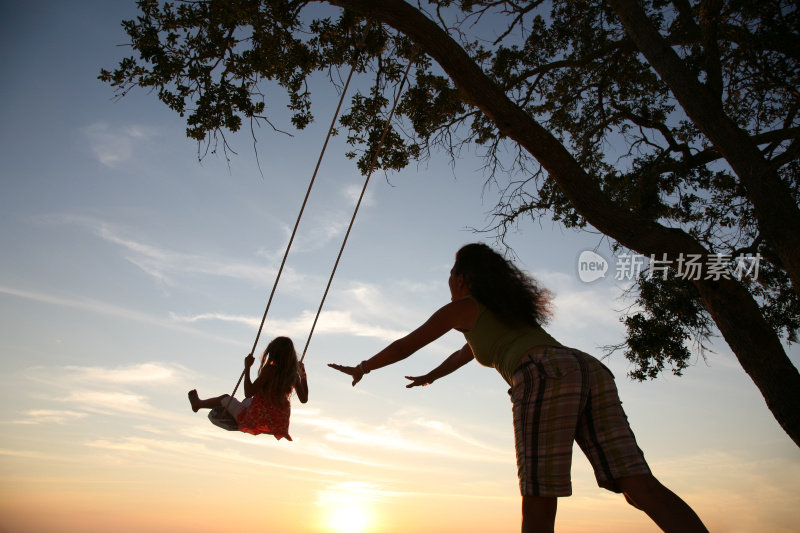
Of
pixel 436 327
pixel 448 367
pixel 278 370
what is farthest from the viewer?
pixel 278 370

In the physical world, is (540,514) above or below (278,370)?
below

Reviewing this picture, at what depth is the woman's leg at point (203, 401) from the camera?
14.2ft

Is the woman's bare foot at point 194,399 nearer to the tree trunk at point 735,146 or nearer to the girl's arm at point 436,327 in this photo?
the girl's arm at point 436,327

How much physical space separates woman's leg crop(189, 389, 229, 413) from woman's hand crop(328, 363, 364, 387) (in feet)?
7.06

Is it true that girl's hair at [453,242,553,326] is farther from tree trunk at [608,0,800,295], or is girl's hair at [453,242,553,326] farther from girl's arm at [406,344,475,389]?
tree trunk at [608,0,800,295]

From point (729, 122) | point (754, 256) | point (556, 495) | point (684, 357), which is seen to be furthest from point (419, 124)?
point (556, 495)

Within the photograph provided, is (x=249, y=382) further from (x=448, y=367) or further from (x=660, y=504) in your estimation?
(x=660, y=504)

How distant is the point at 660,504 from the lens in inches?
75.0

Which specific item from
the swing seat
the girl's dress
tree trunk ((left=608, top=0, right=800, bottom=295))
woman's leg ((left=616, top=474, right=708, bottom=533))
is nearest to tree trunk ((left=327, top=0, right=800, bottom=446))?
tree trunk ((left=608, top=0, right=800, bottom=295))

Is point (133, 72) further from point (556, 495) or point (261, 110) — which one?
point (556, 495)

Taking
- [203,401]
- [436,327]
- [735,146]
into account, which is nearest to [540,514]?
[436,327]

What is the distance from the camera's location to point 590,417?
7.00 feet

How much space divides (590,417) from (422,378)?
3.73ft

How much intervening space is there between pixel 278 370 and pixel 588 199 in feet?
9.42
